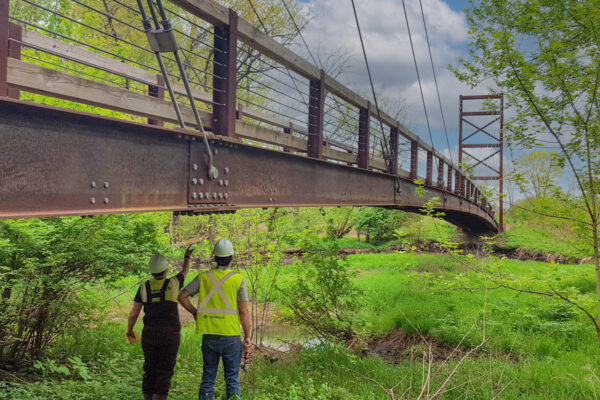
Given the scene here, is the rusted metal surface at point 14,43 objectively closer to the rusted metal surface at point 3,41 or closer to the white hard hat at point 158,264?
the rusted metal surface at point 3,41

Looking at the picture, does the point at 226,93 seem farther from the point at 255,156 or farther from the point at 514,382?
the point at 514,382

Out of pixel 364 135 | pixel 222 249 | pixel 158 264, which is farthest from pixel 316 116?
pixel 158 264

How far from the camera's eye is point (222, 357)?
437 cm

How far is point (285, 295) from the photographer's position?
806 cm

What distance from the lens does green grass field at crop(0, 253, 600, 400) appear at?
508cm

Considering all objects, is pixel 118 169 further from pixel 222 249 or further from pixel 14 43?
pixel 14 43

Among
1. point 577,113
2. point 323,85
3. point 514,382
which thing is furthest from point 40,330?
point 577,113

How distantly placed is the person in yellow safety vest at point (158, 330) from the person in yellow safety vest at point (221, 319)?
14.0 inches

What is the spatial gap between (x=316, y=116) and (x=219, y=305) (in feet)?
9.91

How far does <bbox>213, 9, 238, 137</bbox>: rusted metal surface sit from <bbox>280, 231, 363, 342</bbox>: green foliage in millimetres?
3976

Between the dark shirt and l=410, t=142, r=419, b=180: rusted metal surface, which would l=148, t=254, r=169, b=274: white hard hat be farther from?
l=410, t=142, r=419, b=180: rusted metal surface

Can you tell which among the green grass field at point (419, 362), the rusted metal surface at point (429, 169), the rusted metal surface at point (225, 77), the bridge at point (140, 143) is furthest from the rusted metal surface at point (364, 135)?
the rusted metal surface at point (429, 169)

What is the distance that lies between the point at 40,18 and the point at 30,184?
13727 millimetres

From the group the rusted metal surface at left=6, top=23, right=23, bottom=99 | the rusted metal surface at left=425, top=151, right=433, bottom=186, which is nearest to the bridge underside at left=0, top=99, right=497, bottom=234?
the rusted metal surface at left=6, top=23, right=23, bottom=99
